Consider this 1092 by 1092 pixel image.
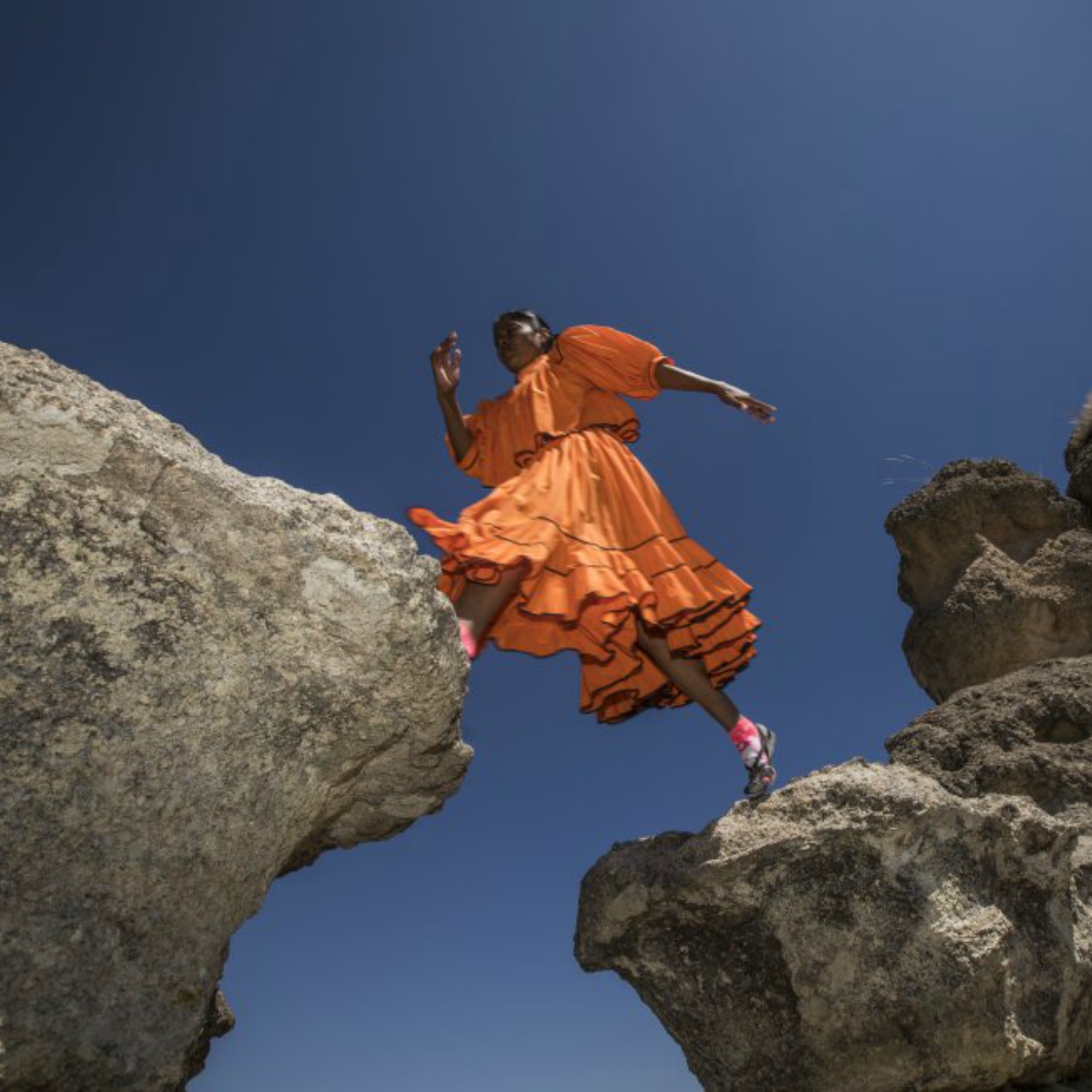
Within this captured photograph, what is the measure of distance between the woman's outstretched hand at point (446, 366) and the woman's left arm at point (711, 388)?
3.07ft

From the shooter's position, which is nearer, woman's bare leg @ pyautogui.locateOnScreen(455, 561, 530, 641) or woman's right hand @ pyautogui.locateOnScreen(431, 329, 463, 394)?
woman's bare leg @ pyautogui.locateOnScreen(455, 561, 530, 641)

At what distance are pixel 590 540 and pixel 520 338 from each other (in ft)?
5.33

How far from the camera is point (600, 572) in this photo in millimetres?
3113

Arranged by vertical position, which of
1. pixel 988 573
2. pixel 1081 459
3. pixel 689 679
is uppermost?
pixel 1081 459

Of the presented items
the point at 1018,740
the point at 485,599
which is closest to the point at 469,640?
the point at 485,599

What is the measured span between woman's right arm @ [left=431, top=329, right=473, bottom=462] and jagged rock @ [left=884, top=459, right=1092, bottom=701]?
3.28 meters

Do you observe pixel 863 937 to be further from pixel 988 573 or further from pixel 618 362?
pixel 988 573

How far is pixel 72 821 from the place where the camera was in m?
1.65

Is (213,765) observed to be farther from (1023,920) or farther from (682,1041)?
(1023,920)

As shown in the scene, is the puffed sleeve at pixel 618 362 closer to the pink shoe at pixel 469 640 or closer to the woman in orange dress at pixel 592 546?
the woman in orange dress at pixel 592 546

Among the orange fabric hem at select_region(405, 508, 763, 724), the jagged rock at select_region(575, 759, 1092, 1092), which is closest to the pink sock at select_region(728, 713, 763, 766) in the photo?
the orange fabric hem at select_region(405, 508, 763, 724)

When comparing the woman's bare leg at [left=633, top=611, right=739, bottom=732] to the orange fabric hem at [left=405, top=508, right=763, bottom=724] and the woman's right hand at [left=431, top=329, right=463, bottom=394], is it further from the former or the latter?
the woman's right hand at [left=431, top=329, right=463, bottom=394]

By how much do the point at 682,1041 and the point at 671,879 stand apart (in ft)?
1.71

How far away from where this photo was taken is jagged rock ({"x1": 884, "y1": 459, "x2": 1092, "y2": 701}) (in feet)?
16.9
